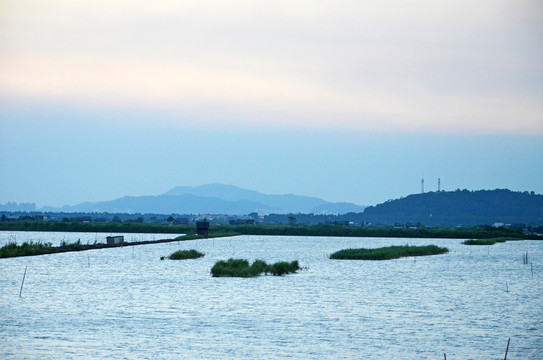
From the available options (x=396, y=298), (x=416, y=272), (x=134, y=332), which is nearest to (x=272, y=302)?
(x=396, y=298)

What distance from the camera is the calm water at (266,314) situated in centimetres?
2709

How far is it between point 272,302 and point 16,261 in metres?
34.6

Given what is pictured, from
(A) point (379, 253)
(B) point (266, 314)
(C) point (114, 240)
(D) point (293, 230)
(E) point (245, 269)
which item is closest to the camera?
(B) point (266, 314)

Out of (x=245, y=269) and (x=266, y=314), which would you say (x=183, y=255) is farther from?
(x=266, y=314)

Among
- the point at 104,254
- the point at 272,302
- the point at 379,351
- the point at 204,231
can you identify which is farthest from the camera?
the point at 204,231

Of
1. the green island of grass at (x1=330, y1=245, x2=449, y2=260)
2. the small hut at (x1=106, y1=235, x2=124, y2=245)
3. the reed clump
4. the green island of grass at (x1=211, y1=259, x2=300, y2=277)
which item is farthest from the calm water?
the small hut at (x1=106, y1=235, x2=124, y2=245)

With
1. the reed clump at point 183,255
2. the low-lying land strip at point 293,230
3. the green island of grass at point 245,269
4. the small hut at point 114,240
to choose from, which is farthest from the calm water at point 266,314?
the low-lying land strip at point 293,230

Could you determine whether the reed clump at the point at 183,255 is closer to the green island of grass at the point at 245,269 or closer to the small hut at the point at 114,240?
the green island of grass at the point at 245,269

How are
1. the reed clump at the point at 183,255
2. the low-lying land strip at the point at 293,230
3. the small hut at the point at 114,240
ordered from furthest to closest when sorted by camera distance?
the low-lying land strip at the point at 293,230, the small hut at the point at 114,240, the reed clump at the point at 183,255

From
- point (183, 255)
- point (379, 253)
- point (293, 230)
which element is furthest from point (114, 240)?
point (293, 230)

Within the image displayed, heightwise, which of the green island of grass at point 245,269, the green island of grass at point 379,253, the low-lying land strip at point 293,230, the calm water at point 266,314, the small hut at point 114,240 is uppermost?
the low-lying land strip at point 293,230

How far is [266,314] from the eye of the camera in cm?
3591

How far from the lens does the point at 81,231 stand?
532 feet

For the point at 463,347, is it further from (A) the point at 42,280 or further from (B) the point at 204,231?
(B) the point at 204,231
